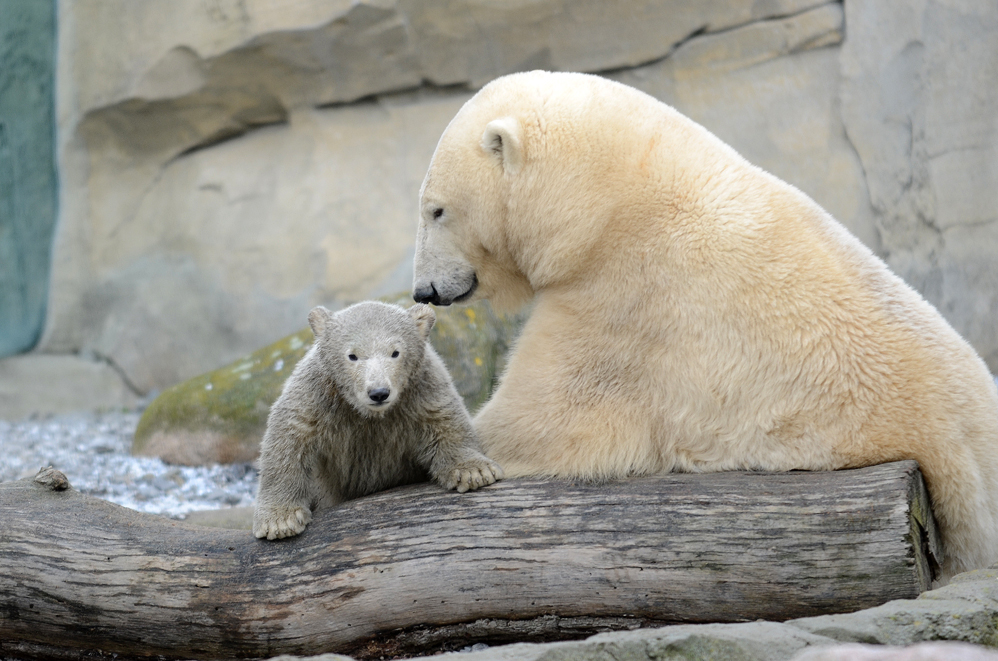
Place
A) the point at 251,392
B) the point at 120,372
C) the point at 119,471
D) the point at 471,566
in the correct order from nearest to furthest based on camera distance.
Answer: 1. the point at 471,566
2. the point at 119,471
3. the point at 251,392
4. the point at 120,372

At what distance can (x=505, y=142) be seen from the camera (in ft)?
9.50

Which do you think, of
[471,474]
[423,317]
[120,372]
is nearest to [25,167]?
[120,372]

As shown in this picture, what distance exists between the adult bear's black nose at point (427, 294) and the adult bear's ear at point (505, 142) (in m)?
0.51

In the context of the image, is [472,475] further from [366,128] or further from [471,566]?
[366,128]

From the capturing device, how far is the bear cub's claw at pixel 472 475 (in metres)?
2.92

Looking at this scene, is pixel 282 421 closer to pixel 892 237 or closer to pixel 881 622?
pixel 881 622

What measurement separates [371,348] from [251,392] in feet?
11.1

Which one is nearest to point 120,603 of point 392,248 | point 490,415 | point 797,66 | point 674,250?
point 490,415

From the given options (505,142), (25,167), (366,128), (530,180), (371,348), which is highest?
(366,128)

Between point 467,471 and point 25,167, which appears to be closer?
point 467,471

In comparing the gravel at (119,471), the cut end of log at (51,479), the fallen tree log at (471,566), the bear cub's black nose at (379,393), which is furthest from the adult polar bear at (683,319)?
the gravel at (119,471)

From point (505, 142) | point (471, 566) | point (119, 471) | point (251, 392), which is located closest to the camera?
point (471, 566)

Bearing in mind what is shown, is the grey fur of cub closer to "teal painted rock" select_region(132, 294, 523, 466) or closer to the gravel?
the gravel

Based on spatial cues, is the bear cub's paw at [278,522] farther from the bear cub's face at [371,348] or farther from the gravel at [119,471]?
the gravel at [119,471]
